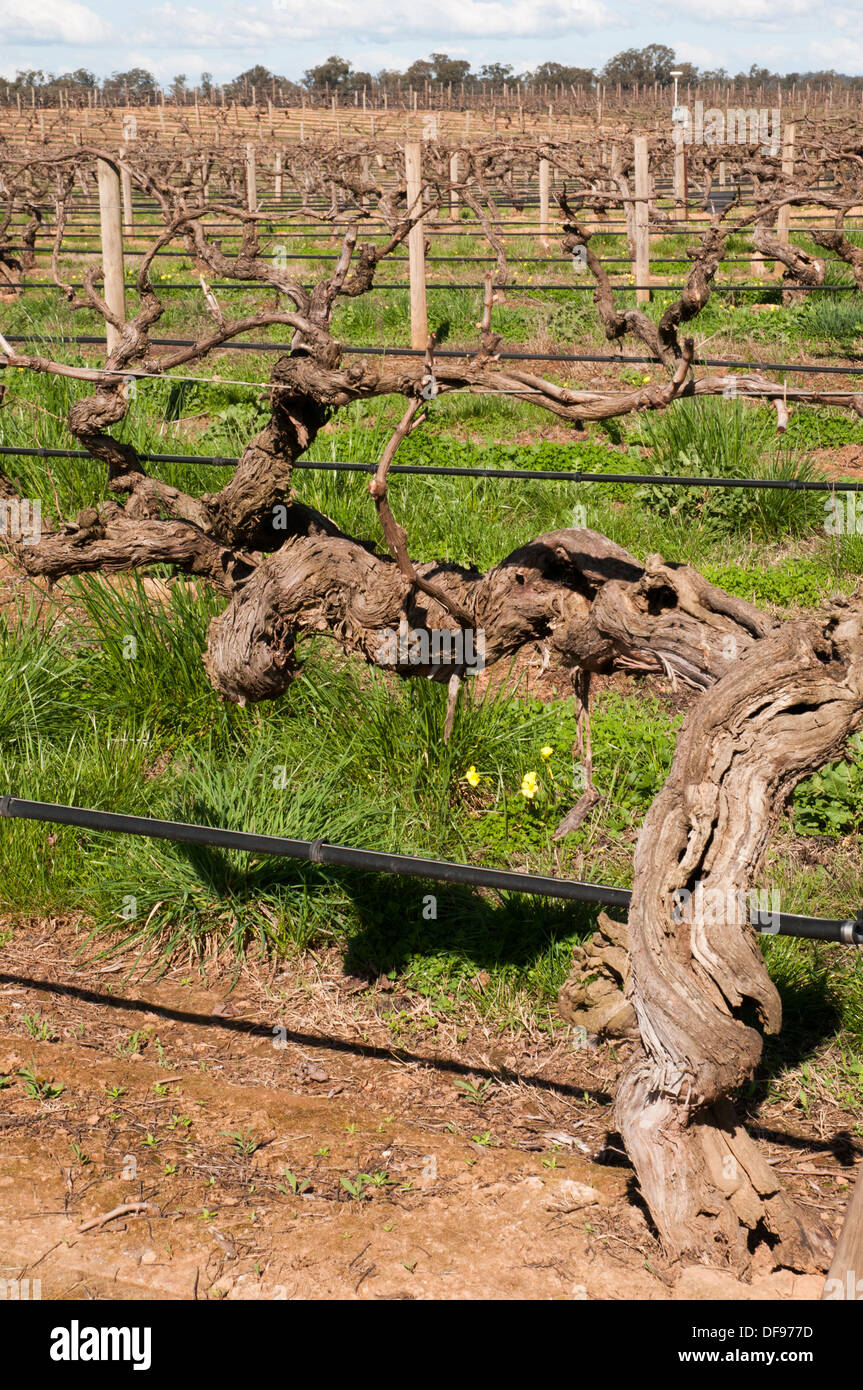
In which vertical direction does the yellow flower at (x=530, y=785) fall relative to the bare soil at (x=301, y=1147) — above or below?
above

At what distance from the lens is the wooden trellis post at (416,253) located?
9.04 meters

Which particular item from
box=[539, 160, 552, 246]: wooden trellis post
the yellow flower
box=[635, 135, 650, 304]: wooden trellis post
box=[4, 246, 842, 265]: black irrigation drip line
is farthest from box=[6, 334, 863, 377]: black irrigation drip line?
box=[539, 160, 552, 246]: wooden trellis post

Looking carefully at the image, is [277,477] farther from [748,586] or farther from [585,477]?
[748,586]

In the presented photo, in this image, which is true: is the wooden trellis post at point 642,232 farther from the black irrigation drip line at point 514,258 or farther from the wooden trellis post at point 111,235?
the wooden trellis post at point 111,235

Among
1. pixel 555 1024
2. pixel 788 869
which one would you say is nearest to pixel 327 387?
pixel 555 1024

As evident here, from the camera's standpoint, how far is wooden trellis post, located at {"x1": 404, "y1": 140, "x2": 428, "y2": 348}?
904 cm

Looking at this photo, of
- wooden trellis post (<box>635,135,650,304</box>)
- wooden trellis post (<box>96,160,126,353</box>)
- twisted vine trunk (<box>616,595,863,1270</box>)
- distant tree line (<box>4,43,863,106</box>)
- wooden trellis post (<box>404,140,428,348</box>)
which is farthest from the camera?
distant tree line (<box>4,43,863,106</box>)

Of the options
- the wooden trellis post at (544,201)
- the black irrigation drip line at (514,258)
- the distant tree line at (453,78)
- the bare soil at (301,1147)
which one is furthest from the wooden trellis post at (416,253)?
the distant tree line at (453,78)

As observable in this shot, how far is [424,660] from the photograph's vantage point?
307cm

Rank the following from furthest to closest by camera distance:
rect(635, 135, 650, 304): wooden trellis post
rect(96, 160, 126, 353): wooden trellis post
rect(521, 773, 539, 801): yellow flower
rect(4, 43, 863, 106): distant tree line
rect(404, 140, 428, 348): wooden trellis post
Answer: rect(4, 43, 863, 106): distant tree line < rect(635, 135, 650, 304): wooden trellis post < rect(404, 140, 428, 348): wooden trellis post < rect(96, 160, 126, 353): wooden trellis post < rect(521, 773, 539, 801): yellow flower

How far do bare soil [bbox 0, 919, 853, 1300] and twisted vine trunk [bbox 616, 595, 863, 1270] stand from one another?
0.44 feet

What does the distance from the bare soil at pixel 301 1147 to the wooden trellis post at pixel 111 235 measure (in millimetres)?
5236

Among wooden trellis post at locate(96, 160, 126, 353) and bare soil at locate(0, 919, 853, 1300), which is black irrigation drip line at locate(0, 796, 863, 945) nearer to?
bare soil at locate(0, 919, 853, 1300)

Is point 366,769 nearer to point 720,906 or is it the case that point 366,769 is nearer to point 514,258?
point 720,906
